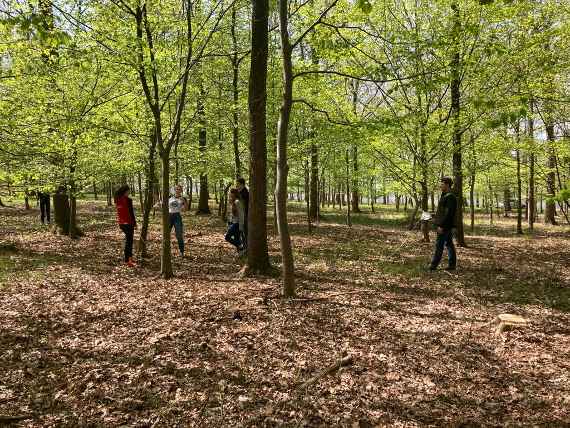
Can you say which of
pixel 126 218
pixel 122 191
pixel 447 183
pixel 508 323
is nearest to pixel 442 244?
pixel 447 183

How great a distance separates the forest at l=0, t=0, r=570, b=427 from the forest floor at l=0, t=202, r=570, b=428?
35mm

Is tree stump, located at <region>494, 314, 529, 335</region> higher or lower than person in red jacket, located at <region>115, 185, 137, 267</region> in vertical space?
lower

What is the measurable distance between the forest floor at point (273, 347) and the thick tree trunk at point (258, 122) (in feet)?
4.68

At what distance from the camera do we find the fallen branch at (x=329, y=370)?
439cm

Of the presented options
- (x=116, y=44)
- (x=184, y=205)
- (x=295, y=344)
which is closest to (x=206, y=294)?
(x=295, y=344)

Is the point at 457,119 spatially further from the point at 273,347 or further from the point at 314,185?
the point at 314,185

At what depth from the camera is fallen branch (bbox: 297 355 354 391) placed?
173 inches

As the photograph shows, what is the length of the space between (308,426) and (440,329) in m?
3.38

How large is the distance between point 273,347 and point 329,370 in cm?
96

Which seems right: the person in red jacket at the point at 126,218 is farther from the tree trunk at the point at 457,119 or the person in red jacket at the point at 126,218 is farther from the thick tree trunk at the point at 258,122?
the tree trunk at the point at 457,119

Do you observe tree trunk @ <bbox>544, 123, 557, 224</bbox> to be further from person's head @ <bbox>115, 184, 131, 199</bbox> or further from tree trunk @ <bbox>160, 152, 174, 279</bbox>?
person's head @ <bbox>115, 184, 131, 199</bbox>

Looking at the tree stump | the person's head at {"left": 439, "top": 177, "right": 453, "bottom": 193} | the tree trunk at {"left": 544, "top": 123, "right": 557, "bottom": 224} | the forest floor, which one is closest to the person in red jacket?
the forest floor

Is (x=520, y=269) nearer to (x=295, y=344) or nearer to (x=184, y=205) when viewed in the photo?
(x=295, y=344)

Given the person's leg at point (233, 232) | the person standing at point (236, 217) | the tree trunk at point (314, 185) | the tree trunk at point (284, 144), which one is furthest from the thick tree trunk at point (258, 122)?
the tree trunk at point (314, 185)
